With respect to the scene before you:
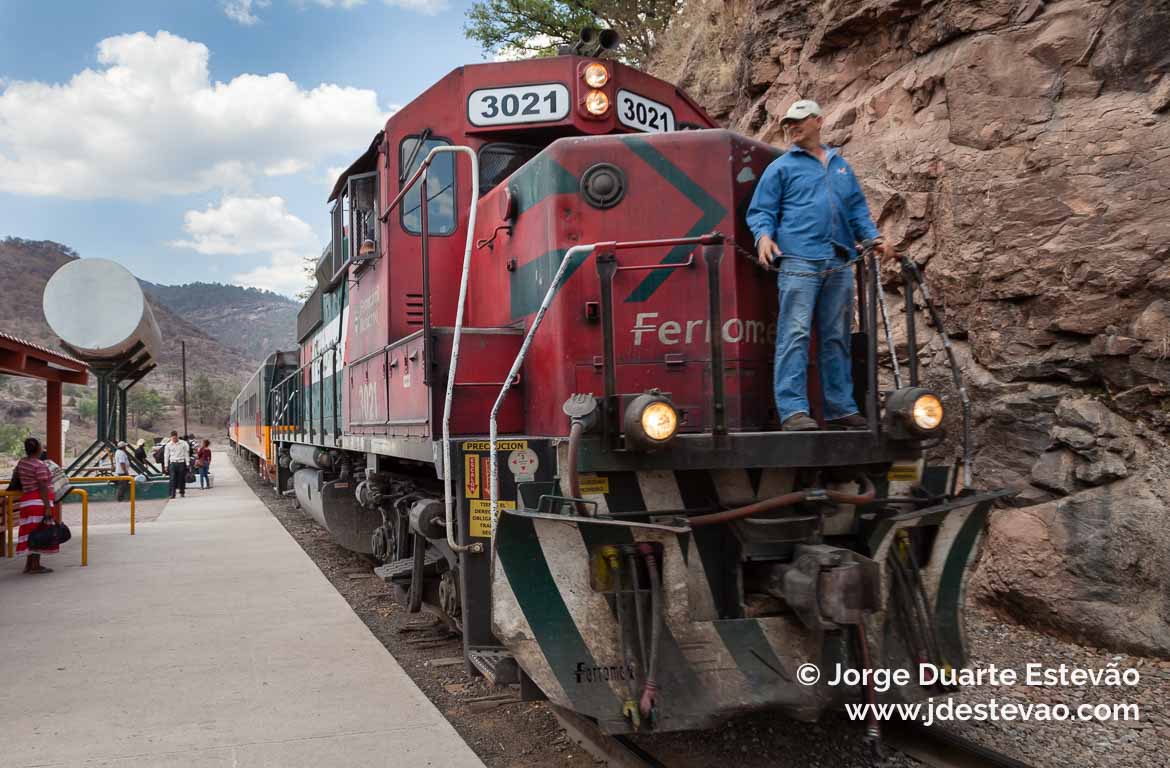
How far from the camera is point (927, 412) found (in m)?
3.54

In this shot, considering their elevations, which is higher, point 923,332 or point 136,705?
point 923,332

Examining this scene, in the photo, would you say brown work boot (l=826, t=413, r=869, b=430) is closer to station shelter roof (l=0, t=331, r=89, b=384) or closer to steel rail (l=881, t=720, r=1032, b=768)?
steel rail (l=881, t=720, r=1032, b=768)

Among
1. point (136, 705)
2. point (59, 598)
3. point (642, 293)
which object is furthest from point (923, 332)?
point (59, 598)

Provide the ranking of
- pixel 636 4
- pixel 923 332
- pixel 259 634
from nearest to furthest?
1. pixel 259 634
2. pixel 923 332
3. pixel 636 4

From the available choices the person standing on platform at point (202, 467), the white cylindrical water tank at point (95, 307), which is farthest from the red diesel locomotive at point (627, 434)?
A: the person standing on platform at point (202, 467)

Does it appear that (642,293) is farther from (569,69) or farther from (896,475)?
(569,69)

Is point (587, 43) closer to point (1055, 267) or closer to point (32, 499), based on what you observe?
point (1055, 267)

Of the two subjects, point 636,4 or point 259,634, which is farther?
point 636,4

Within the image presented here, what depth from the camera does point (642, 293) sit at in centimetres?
389

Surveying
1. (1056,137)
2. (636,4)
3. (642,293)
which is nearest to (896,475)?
(642,293)

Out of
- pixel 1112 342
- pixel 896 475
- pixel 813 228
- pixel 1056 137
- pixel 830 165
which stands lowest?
pixel 896 475

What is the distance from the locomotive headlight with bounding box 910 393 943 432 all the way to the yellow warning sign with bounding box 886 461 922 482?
0.97ft

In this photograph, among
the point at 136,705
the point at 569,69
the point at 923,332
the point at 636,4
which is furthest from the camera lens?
the point at 636,4

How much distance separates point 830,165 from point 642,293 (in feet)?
3.39
